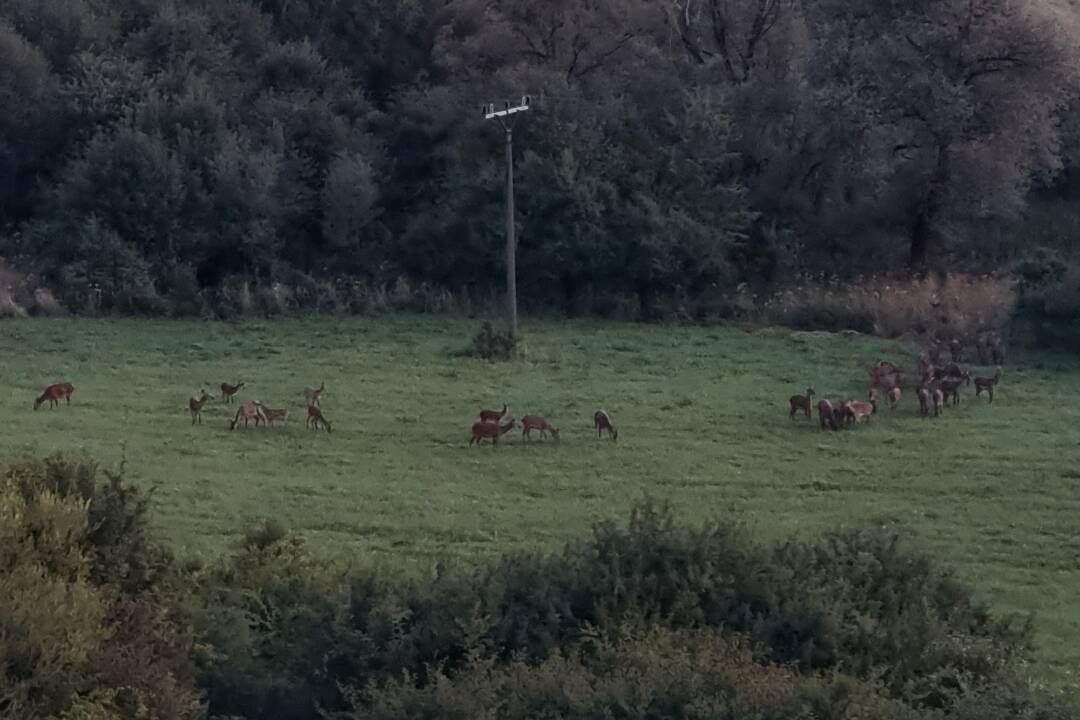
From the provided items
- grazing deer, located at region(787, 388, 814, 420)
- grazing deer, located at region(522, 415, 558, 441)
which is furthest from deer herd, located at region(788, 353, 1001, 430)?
grazing deer, located at region(522, 415, 558, 441)

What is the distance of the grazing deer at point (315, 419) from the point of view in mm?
19609

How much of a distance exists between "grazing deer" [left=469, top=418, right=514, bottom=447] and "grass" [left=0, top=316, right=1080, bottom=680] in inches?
9.8

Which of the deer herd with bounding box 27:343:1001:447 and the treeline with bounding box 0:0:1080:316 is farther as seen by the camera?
the treeline with bounding box 0:0:1080:316

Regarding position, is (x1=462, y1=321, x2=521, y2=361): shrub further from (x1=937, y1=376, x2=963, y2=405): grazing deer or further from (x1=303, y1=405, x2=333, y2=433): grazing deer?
(x1=937, y1=376, x2=963, y2=405): grazing deer

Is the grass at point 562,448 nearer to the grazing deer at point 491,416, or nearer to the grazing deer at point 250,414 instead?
the grazing deer at point 250,414

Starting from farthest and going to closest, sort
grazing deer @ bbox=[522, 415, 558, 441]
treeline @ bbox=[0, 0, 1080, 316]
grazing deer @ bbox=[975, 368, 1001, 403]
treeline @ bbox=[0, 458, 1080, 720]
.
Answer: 1. treeline @ bbox=[0, 0, 1080, 316]
2. grazing deer @ bbox=[975, 368, 1001, 403]
3. grazing deer @ bbox=[522, 415, 558, 441]
4. treeline @ bbox=[0, 458, 1080, 720]

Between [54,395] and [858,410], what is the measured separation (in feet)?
36.0

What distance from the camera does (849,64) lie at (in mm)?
33094

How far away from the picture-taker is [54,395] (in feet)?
68.7

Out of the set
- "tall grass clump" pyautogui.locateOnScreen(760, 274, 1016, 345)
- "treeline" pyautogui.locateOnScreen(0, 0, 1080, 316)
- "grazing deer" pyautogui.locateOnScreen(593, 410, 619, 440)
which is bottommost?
"grazing deer" pyautogui.locateOnScreen(593, 410, 619, 440)

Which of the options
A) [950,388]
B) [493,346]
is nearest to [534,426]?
[950,388]

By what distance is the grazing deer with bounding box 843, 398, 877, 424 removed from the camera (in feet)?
64.4

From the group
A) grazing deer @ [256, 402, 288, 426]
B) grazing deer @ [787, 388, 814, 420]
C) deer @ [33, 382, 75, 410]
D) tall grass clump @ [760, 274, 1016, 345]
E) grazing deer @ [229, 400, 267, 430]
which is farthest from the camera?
tall grass clump @ [760, 274, 1016, 345]

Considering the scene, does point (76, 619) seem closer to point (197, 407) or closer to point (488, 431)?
point (488, 431)
